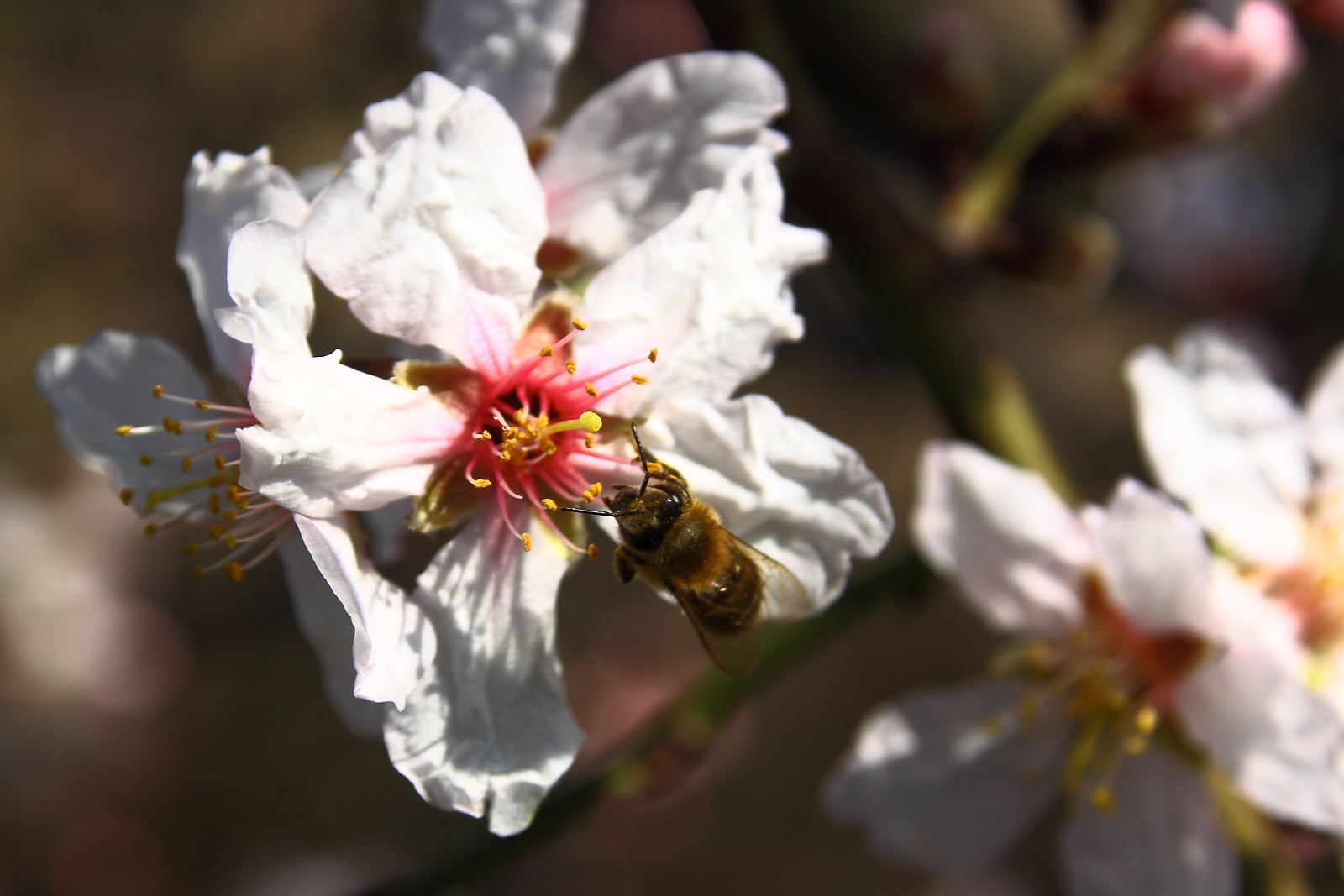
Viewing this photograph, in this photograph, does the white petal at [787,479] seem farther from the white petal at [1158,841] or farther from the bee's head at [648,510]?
the white petal at [1158,841]

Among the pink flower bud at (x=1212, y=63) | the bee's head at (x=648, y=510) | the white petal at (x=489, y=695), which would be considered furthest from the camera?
the pink flower bud at (x=1212, y=63)

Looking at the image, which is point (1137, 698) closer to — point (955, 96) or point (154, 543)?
Answer: point (955, 96)

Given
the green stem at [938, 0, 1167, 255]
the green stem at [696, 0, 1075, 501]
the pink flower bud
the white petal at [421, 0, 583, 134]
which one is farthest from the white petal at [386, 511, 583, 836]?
the pink flower bud

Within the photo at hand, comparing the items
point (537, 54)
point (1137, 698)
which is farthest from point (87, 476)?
point (1137, 698)

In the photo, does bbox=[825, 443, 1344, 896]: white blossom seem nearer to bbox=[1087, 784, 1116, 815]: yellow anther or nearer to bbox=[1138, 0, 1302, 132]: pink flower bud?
bbox=[1087, 784, 1116, 815]: yellow anther

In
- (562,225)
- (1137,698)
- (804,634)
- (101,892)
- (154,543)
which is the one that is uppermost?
(562,225)

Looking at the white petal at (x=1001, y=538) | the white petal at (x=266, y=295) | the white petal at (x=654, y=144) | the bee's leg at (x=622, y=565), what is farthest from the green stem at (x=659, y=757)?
the white petal at (x=266, y=295)
